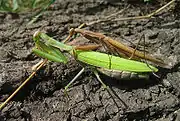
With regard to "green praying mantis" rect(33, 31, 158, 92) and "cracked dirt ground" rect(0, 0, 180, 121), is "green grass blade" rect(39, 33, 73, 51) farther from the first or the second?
"cracked dirt ground" rect(0, 0, 180, 121)

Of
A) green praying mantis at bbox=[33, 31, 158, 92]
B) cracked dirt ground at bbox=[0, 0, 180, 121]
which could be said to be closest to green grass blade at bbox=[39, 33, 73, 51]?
green praying mantis at bbox=[33, 31, 158, 92]

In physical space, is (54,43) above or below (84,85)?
above

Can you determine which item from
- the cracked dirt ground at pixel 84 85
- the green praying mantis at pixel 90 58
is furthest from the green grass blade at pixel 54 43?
the cracked dirt ground at pixel 84 85

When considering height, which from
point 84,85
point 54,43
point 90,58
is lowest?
point 84,85

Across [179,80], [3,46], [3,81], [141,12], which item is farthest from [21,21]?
[179,80]

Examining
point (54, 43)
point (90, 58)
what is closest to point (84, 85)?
point (90, 58)

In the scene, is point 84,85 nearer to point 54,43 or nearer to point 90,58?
point 90,58

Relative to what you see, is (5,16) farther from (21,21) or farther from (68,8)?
(68,8)
